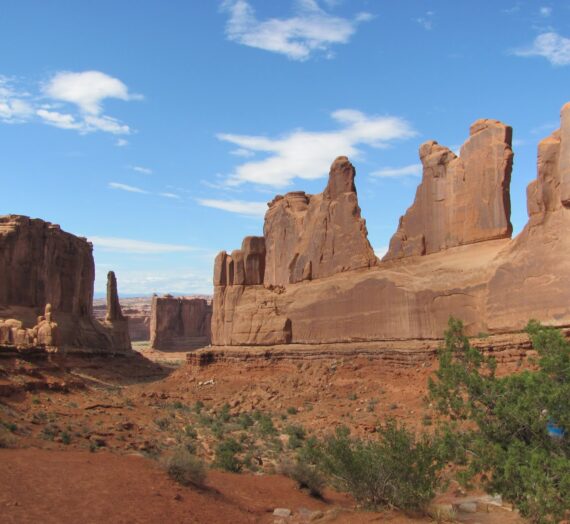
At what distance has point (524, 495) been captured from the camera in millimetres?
10664

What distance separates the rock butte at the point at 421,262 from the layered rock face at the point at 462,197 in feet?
0.13

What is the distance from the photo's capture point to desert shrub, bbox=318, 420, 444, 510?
12.7 metres

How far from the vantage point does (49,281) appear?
5506 centimetres

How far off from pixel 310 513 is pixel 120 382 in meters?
33.2

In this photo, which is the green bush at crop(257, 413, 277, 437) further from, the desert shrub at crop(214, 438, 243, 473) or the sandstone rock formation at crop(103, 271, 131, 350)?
the sandstone rock formation at crop(103, 271, 131, 350)

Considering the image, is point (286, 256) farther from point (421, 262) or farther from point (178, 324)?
point (178, 324)

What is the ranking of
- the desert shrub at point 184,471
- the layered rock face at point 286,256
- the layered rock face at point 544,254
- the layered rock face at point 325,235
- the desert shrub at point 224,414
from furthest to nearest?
the layered rock face at point 286,256 < the layered rock face at point 325,235 < the desert shrub at point 224,414 < the layered rock face at point 544,254 < the desert shrub at point 184,471

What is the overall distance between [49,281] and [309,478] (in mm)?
44147

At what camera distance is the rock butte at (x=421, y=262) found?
66.5ft

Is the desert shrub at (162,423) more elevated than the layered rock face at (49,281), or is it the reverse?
the layered rock face at (49,281)

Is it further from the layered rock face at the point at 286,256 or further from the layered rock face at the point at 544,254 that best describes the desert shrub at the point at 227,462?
the layered rock face at the point at 286,256

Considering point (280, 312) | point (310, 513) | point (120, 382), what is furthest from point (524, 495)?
point (120, 382)

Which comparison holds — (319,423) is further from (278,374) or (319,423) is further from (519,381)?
(519,381)

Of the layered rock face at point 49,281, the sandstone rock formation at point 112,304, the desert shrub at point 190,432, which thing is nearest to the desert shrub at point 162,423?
the desert shrub at point 190,432
